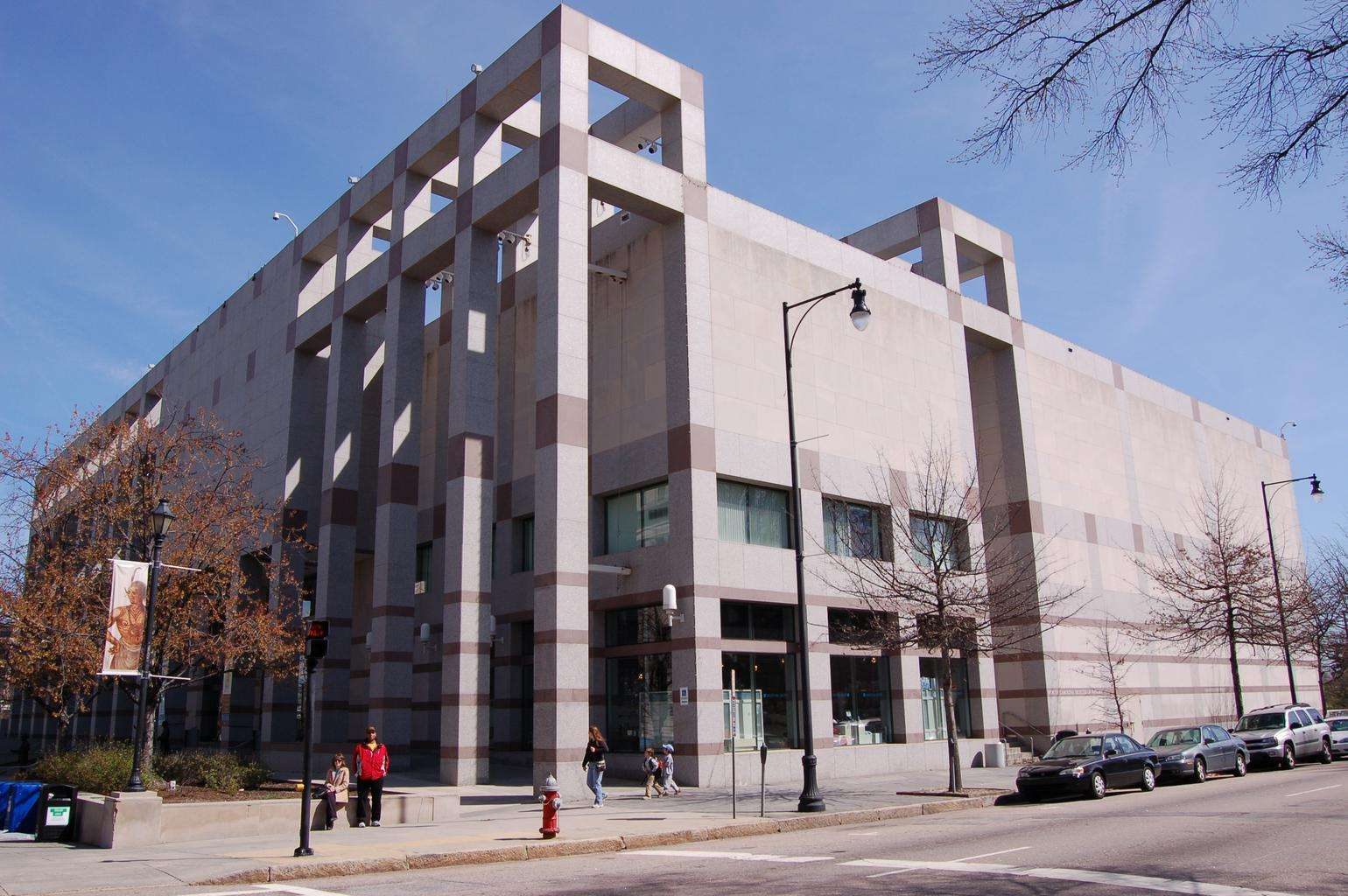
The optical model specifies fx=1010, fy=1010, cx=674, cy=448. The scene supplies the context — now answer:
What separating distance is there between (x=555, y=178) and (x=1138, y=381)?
33.1 m

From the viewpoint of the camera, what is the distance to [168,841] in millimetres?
17469

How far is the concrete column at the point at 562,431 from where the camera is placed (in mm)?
24531

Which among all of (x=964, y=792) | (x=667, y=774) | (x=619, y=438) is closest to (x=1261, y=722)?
(x=964, y=792)

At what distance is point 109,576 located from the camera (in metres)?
27.1

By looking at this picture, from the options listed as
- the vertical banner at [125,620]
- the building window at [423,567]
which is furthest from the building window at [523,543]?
the vertical banner at [125,620]

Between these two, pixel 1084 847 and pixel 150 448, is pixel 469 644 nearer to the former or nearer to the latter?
pixel 150 448

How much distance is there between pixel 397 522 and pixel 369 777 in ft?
46.7

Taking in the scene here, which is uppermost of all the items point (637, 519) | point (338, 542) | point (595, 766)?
point (338, 542)

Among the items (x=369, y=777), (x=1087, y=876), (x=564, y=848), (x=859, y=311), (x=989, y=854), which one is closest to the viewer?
(x=1087, y=876)

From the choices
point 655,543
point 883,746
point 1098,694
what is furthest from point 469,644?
point 1098,694

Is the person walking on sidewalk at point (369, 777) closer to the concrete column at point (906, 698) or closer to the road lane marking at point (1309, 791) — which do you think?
the concrete column at point (906, 698)

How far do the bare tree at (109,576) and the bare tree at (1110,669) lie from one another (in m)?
29.7

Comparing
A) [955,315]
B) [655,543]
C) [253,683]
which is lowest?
[253,683]

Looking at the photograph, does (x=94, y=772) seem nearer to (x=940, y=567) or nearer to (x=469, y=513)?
(x=469, y=513)
